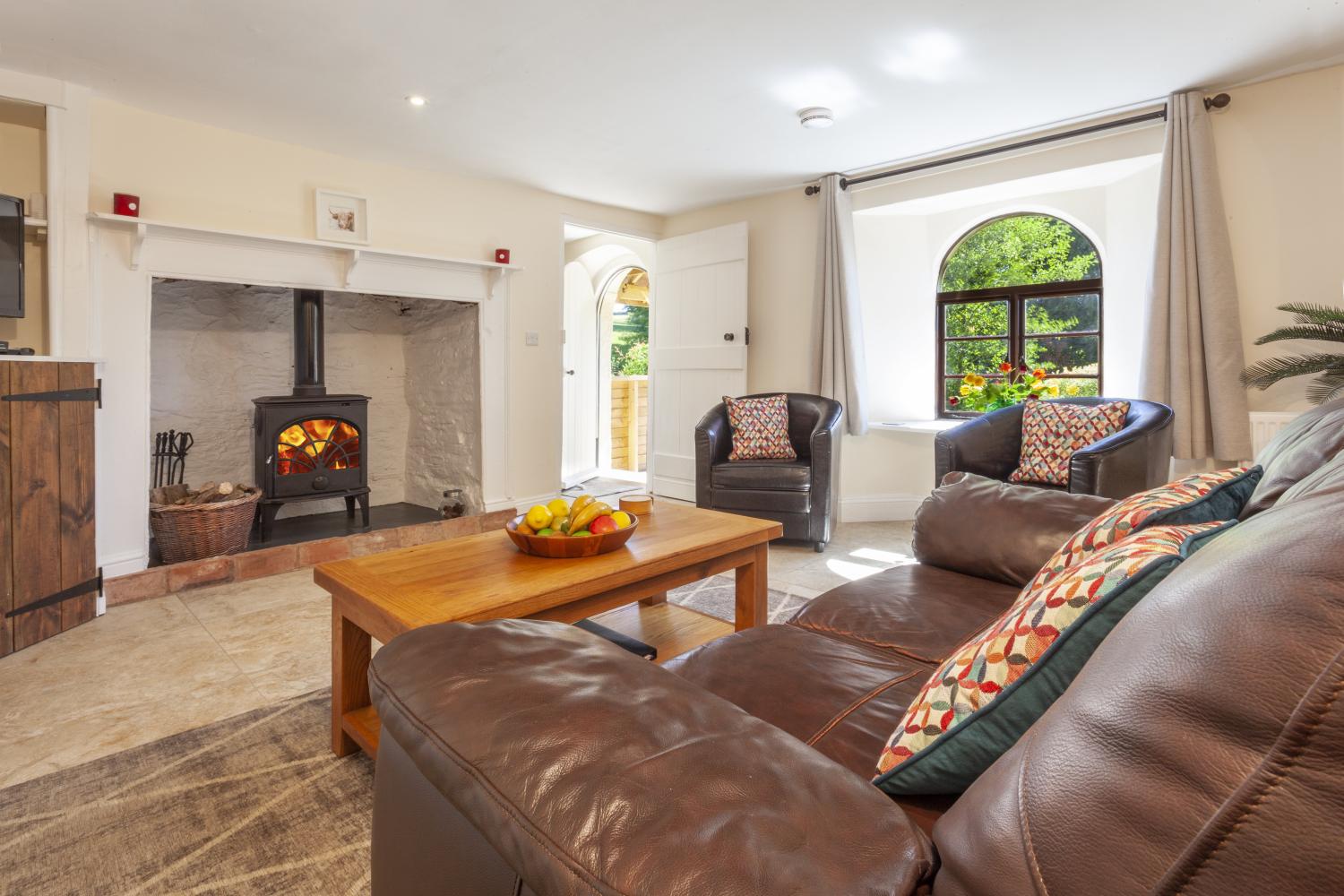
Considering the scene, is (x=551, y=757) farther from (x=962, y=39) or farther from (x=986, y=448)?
(x=986, y=448)

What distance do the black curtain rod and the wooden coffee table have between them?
3.00 m

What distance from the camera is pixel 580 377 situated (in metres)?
6.62

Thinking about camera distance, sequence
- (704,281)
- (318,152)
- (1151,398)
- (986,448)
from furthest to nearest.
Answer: (704,281), (318,152), (986,448), (1151,398)

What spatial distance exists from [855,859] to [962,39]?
3039mm

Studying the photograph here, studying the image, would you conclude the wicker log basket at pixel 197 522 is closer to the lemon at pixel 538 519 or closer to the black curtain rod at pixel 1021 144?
the lemon at pixel 538 519

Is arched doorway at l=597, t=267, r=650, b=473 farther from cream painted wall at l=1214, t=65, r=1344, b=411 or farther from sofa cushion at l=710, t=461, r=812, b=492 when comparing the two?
cream painted wall at l=1214, t=65, r=1344, b=411

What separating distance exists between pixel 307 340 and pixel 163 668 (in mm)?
2118

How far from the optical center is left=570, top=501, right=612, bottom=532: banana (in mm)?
1944

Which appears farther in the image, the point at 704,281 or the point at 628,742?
the point at 704,281

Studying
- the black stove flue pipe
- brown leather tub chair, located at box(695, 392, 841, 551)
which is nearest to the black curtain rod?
brown leather tub chair, located at box(695, 392, 841, 551)

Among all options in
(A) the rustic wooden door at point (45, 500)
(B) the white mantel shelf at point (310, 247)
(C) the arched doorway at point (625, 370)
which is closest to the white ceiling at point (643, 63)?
(B) the white mantel shelf at point (310, 247)

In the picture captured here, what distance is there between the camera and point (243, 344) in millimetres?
4113

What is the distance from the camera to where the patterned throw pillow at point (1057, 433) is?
10.8ft

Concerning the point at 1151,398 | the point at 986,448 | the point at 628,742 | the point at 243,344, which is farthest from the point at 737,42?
the point at 243,344
